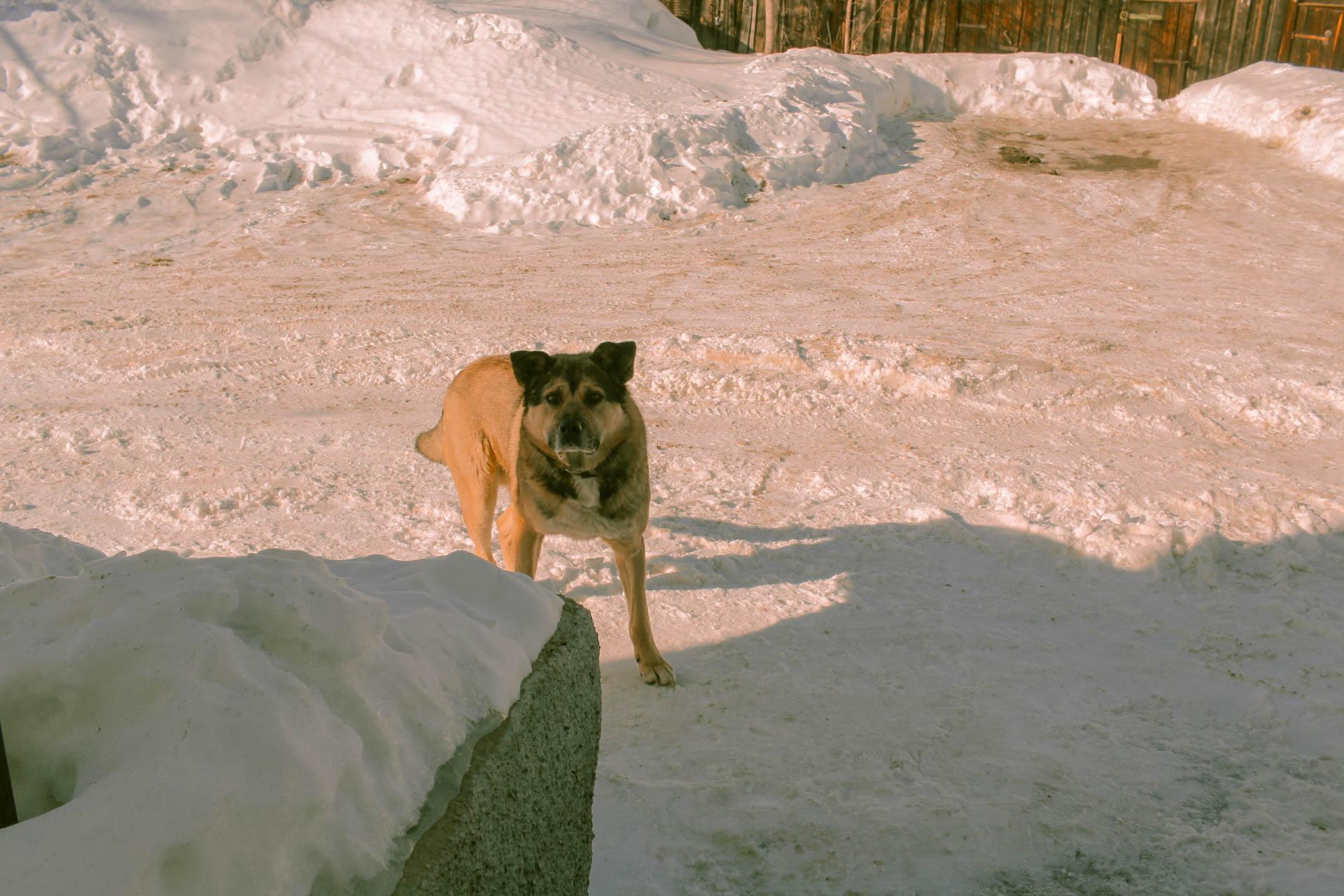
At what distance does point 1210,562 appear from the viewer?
5.25 metres

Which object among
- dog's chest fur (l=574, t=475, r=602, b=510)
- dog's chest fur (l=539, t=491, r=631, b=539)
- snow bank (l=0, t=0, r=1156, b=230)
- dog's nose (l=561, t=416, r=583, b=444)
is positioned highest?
snow bank (l=0, t=0, r=1156, b=230)

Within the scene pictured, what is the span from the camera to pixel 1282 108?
1484 centimetres

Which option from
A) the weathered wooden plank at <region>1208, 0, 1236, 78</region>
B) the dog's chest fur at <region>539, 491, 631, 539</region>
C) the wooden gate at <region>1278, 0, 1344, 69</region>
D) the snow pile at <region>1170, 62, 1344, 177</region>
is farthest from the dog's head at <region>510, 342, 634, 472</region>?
the wooden gate at <region>1278, 0, 1344, 69</region>

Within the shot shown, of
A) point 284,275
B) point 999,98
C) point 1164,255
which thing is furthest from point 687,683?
point 999,98

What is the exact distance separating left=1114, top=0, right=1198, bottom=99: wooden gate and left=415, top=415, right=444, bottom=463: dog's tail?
721 inches

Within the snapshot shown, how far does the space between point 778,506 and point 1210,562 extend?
2407 millimetres

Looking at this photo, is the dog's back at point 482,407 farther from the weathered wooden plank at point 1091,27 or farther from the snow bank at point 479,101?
the weathered wooden plank at point 1091,27

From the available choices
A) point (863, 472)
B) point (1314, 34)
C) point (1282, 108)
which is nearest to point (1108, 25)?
point (1314, 34)

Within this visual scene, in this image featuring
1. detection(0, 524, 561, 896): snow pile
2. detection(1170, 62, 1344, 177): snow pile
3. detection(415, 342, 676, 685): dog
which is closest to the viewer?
A: detection(0, 524, 561, 896): snow pile

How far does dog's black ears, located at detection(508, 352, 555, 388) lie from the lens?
4.43m

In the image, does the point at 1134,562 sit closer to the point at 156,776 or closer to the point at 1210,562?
the point at 1210,562

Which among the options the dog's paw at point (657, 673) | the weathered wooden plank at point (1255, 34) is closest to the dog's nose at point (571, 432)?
the dog's paw at point (657, 673)

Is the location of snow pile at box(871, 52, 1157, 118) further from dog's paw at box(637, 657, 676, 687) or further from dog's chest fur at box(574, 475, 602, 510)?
dog's paw at box(637, 657, 676, 687)

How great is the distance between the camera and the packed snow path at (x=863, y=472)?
3594 millimetres
